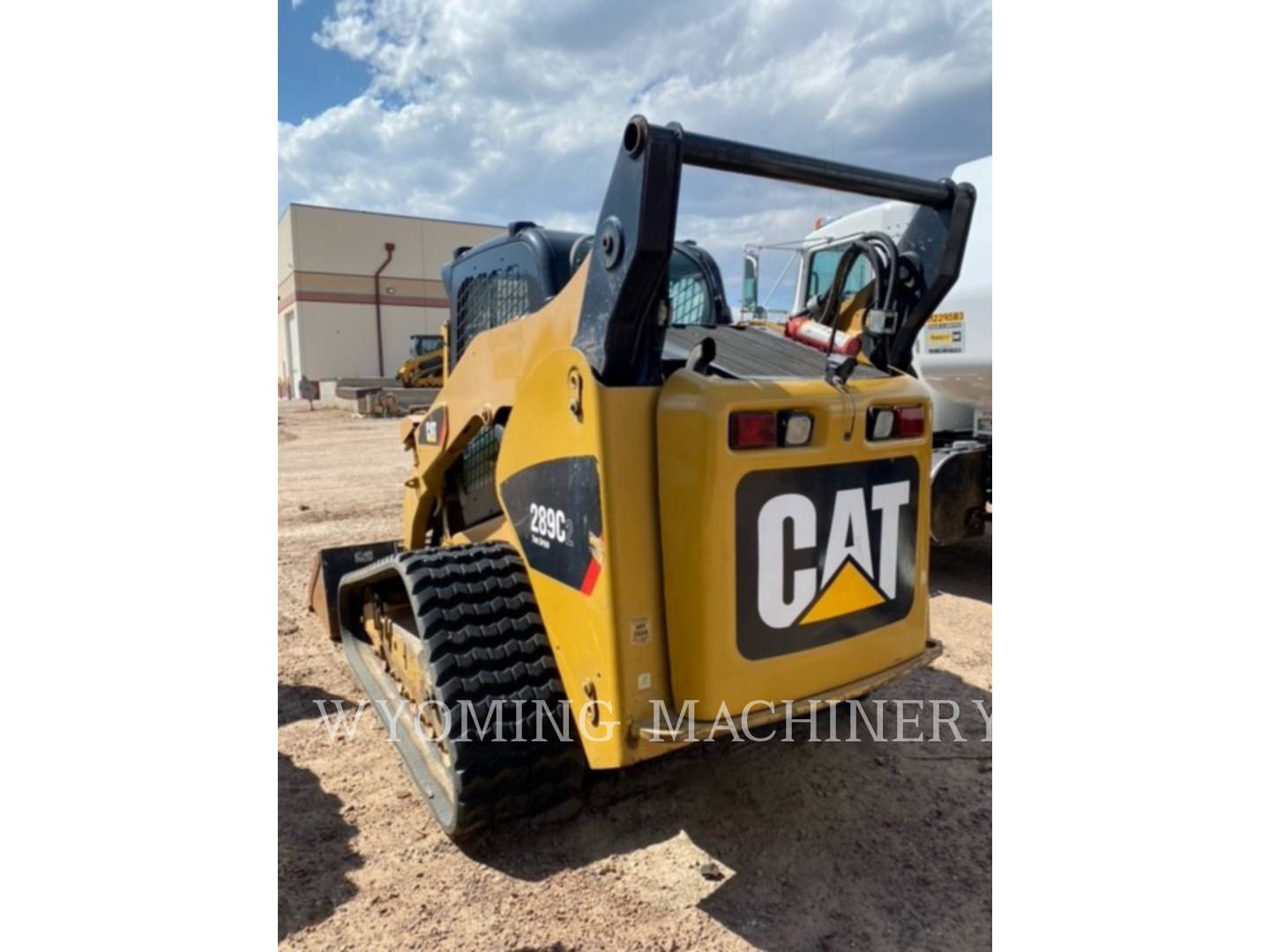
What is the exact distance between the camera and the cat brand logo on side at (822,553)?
7.45 feet

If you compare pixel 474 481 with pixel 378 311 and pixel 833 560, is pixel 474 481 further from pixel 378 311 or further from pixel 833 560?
pixel 378 311

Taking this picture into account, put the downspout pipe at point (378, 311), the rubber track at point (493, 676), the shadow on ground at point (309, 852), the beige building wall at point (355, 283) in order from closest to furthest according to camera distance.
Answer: the shadow on ground at point (309, 852)
the rubber track at point (493, 676)
the beige building wall at point (355, 283)
the downspout pipe at point (378, 311)

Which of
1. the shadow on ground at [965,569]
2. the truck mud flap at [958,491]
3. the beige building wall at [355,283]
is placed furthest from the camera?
the beige building wall at [355,283]

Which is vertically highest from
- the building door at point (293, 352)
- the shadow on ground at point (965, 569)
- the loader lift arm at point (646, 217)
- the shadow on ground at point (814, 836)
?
the building door at point (293, 352)

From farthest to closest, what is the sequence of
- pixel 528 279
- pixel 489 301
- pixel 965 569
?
pixel 965 569, pixel 489 301, pixel 528 279

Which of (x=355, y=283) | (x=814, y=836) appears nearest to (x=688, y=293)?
(x=814, y=836)

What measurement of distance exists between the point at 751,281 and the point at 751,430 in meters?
6.12

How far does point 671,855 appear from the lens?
2672mm

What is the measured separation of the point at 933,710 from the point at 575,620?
7.38 feet

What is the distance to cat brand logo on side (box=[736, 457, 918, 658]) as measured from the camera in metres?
2.27

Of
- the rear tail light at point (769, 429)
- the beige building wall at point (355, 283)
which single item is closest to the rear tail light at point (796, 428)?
the rear tail light at point (769, 429)

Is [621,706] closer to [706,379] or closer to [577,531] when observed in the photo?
[577,531]

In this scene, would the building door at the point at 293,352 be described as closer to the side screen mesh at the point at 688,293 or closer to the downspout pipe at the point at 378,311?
the downspout pipe at the point at 378,311

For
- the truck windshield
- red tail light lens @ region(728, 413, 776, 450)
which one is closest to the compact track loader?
red tail light lens @ region(728, 413, 776, 450)
